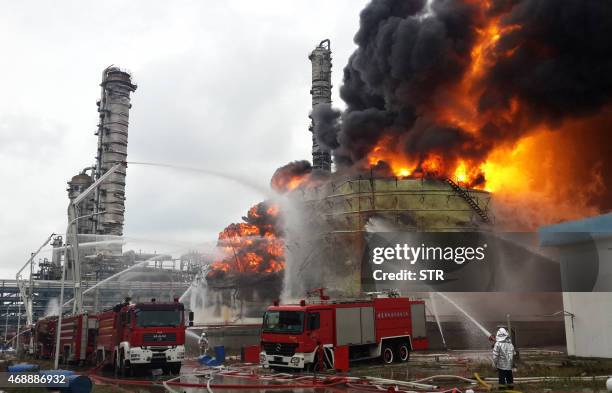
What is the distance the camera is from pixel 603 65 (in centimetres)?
3828

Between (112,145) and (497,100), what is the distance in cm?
4598

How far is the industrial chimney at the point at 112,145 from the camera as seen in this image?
65.6 m

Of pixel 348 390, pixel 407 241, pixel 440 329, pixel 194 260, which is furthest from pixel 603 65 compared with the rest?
pixel 194 260

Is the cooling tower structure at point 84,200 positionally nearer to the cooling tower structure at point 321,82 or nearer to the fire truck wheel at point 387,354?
the cooling tower structure at point 321,82

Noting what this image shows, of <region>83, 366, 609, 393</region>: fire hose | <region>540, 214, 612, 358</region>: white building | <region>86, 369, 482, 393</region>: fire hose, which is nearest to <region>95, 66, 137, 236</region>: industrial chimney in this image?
<region>83, 366, 609, 393</region>: fire hose

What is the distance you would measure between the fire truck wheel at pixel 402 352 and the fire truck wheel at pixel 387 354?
33cm

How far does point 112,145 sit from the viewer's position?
66812 mm

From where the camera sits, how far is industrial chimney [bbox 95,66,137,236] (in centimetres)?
6562

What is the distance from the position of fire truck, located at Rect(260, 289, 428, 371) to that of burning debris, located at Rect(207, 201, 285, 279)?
23.9 m

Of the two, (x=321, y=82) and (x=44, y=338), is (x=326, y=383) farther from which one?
(x=321, y=82)

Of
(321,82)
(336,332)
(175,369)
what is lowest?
(175,369)

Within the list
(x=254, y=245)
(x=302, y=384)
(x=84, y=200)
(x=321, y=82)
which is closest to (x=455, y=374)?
(x=302, y=384)

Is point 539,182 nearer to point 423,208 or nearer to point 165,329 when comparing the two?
point 423,208

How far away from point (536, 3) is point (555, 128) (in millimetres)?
9235
